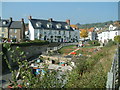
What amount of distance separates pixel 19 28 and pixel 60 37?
43.3ft

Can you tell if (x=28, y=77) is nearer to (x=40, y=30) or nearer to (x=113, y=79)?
(x=113, y=79)

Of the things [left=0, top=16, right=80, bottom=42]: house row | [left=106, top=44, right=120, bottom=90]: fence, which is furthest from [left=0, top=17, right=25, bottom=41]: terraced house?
[left=106, top=44, right=120, bottom=90]: fence

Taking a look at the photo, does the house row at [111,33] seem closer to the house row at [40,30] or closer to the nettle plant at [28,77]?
the house row at [40,30]

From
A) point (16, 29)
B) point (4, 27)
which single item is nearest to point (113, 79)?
point (16, 29)

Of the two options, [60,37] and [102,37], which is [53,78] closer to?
[60,37]

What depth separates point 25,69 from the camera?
4.11 meters

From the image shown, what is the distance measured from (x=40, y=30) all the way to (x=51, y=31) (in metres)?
3.81

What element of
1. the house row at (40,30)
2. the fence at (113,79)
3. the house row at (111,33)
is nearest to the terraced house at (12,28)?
the house row at (40,30)

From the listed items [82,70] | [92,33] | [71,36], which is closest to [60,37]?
[71,36]

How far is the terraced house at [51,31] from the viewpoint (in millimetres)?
44031

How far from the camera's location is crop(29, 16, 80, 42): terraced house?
44.0 metres

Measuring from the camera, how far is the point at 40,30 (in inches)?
1754

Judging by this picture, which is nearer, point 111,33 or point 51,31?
point 111,33

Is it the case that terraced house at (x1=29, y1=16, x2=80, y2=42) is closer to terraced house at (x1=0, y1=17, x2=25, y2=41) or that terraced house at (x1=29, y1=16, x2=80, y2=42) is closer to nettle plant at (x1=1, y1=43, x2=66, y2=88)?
terraced house at (x1=0, y1=17, x2=25, y2=41)
